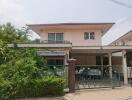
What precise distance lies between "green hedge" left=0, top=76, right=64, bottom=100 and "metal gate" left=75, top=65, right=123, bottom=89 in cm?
262

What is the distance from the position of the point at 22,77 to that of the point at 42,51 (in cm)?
686

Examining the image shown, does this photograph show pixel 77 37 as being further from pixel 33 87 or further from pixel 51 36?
pixel 33 87

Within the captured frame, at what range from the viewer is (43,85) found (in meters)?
14.2

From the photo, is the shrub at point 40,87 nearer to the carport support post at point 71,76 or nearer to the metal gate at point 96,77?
the carport support post at point 71,76

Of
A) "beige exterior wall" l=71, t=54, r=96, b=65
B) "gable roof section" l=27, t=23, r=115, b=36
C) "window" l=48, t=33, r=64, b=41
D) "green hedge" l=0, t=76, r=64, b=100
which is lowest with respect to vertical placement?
"green hedge" l=0, t=76, r=64, b=100

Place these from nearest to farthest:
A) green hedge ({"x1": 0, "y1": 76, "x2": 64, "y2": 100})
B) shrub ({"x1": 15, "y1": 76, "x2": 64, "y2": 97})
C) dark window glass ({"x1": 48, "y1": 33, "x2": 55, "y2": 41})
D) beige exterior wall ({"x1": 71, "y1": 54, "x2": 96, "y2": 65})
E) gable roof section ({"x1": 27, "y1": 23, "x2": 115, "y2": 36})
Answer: green hedge ({"x1": 0, "y1": 76, "x2": 64, "y2": 100}) < shrub ({"x1": 15, "y1": 76, "x2": 64, "y2": 97}) < gable roof section ({"x1": 27, "y1": 23, "x2": 115, "y2": 36}) < dark window glass ({"x1": 48, "y1": 33, "x2": 55, "y2": 41}) < beige exterior wall ({"x1": 71, "y1": 54, "x2": 96, "y2": 65})

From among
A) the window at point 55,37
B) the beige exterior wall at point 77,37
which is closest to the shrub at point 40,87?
the window at point 55,37

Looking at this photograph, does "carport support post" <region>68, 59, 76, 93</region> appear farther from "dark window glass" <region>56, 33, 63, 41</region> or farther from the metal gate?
"dark window glass" <region>56, 33, 63, 41</region>

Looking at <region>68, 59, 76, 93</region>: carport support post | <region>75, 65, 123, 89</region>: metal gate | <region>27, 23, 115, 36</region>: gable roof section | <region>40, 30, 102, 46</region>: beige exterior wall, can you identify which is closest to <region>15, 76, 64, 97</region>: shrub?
<region>68, 59, 76, 93</region>: carport support post

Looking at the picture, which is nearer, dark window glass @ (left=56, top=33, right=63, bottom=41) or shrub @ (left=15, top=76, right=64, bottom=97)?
shrub @ (left=15, top=76, right=64, bottom=97)

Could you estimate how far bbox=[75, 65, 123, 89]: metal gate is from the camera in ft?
58.0

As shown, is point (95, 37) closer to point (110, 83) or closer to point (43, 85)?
point (110, 83)

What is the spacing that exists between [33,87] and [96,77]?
7.49 m

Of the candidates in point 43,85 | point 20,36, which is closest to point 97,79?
point 43,85
